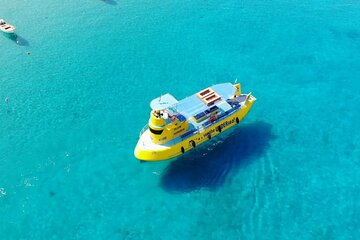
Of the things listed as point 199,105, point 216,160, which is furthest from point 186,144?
point 199,105

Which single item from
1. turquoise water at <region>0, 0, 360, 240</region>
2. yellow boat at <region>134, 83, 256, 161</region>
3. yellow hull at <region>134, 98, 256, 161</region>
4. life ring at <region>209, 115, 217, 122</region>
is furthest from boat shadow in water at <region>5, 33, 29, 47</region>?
life ring at <region>209, 115, 217, 122</region>

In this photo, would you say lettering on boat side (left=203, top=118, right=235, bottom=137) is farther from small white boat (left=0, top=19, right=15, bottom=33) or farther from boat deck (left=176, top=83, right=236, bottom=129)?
small white boat (left=0, top=19, right=15, bottom=33)

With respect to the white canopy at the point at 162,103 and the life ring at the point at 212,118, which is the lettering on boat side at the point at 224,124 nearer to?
the life ring at the point at 212,118

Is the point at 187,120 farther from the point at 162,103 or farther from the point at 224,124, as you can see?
the point at 224,124

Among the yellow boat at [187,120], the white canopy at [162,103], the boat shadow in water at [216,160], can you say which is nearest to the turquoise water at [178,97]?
the boat shadow in water at [216,160]

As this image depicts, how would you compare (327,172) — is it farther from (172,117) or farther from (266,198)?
(172,117)

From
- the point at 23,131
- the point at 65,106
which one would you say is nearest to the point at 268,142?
the point at 65,106
